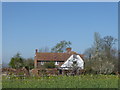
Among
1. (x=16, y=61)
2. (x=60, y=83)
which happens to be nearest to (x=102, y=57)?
(x=16, y=61)

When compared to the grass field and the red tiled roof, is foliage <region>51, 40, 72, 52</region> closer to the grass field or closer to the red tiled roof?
the red tiled roof

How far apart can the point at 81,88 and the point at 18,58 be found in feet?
28.8

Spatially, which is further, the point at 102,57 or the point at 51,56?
the point at 51,56

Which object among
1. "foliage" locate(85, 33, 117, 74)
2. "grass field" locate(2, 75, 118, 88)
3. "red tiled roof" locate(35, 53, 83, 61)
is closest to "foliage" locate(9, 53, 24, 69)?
"foliage" locate(85, 33, 117, 74)

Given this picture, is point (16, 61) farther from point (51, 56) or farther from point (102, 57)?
point (51, 56)

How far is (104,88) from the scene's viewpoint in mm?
5508

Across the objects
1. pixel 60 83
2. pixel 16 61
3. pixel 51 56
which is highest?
pixel 51 56

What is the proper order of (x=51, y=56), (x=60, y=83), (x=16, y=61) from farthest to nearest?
1. (x=51, y=56)
2. (x=16, y=61)
3. (x=60, y=83)

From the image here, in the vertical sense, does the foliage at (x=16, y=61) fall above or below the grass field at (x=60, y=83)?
above

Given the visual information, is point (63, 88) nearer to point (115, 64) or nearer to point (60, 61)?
point (115, 64)

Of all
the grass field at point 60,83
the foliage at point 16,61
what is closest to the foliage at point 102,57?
the foliage at point 16,61

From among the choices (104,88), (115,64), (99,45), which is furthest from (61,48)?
(104,88)

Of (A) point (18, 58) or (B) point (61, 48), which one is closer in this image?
(A) point (18, 58)

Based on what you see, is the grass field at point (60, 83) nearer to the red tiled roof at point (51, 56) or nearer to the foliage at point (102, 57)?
the foliage at point (102, 57)
